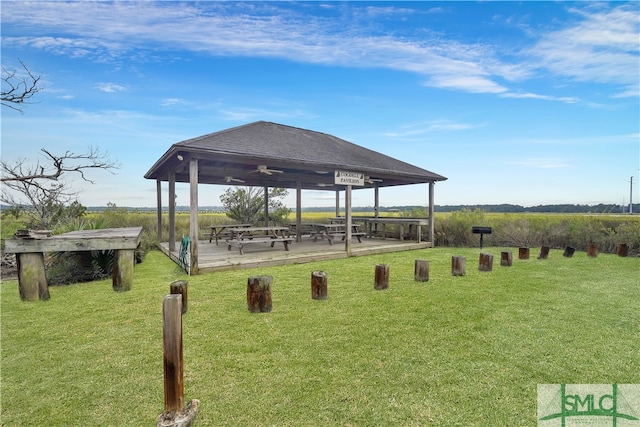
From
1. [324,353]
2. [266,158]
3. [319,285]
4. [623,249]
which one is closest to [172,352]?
[324,353]

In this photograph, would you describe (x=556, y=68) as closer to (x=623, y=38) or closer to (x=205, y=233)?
(x=623, y=38)

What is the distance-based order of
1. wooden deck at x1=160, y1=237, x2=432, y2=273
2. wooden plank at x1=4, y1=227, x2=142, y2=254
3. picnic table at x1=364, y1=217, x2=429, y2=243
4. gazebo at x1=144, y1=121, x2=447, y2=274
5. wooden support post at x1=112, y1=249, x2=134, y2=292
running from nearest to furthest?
wooden plank at x1=4, y1=227, x2=142, y2=254 < wooden support post at x1=112, y1=249, x2=134, y2=292 < gazebo at x1=144, y1=121, x2=447, y2=274 < wooden deck at x1=160, y1=237, x2=432, y2=273 < picnic table at x1=364, y1=217, x2=429, y2=243

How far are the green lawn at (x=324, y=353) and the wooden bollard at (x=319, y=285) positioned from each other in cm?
17

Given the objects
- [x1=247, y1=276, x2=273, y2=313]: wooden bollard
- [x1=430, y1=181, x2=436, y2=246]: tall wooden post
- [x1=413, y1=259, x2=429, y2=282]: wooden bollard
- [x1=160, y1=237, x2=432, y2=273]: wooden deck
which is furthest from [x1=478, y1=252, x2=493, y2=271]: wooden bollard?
[x1=247, y1=276, x2=273, y2=313]: wooden bollard

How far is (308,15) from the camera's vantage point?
9406 millimetres

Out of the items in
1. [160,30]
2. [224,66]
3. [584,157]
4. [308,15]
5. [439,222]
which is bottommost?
[439,222]

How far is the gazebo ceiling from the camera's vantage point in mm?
6590

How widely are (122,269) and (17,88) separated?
3879 millimetres

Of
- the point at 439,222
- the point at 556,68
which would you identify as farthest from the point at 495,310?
the point at 556,68

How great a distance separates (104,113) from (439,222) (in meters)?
12.3

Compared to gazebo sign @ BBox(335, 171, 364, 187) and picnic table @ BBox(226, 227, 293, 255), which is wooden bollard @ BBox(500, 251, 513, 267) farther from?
picnic table @ BBox(226, 227, 293, 255)

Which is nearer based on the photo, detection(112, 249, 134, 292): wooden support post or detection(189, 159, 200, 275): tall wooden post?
detection(112, 249, 134, 292): wooden support post

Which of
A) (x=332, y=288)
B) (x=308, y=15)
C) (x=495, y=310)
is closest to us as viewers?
(x=495, y=310)

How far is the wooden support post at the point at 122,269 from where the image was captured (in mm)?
5129
